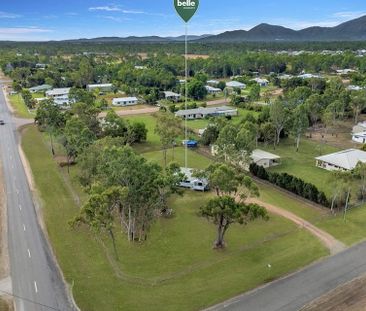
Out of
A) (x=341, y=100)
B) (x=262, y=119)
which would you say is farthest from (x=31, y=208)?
(x=341, y=100)

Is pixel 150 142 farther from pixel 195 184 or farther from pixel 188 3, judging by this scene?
pixel 188 3

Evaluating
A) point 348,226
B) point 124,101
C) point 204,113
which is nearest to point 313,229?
point 348,226

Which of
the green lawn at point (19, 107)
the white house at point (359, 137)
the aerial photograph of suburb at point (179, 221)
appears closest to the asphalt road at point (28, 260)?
the aerial photograph of suburb at point (179, 221)

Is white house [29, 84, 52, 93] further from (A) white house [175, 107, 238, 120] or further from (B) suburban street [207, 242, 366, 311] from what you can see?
(B) suburban street [207, 242, 366, 311]

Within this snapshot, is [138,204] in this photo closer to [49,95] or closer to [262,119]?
[262,119]

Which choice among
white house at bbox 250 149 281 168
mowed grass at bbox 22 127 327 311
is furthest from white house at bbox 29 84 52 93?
mowed grass at bbox 22 127 327 311

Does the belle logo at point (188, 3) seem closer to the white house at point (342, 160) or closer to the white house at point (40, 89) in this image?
the white house at point (342, 160)
